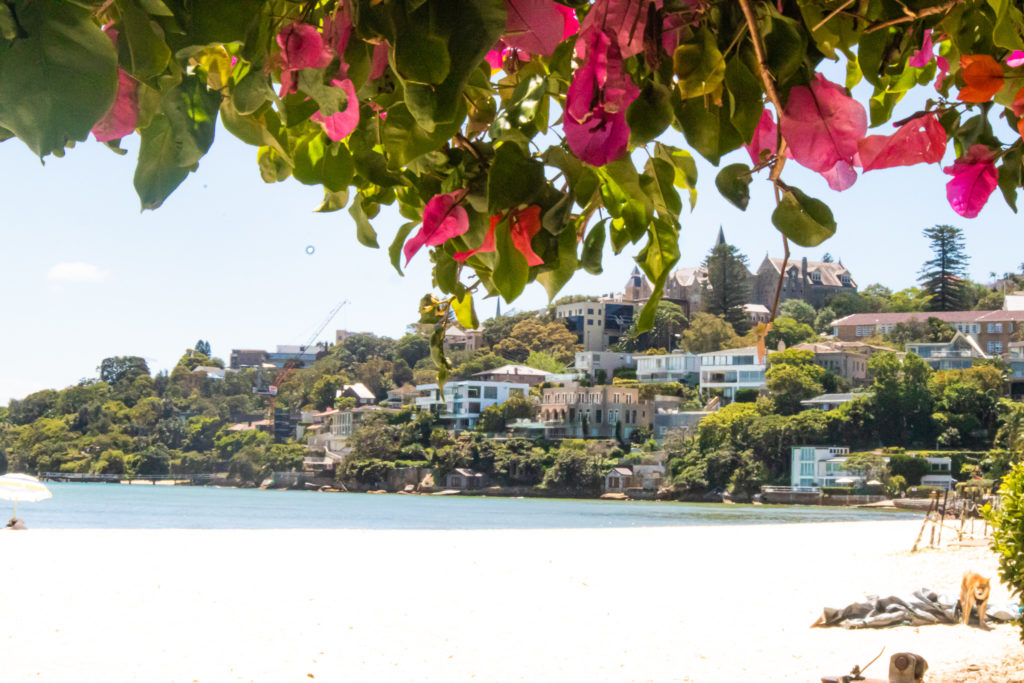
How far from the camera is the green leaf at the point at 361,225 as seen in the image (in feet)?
3.65

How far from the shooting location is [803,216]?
0.59m

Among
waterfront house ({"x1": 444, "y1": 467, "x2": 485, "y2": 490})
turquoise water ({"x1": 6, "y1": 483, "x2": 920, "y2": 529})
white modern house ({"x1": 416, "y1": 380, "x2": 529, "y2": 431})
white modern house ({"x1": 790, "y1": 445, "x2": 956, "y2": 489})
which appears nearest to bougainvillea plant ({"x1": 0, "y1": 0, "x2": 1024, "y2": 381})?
turquoise water ({"x1": 6, "y1": 483, "x2": 920, "y2": 529})

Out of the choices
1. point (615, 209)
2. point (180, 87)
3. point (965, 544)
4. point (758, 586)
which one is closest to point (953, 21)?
point (615, 209)

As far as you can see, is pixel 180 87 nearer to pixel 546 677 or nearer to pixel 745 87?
pixel 745 87

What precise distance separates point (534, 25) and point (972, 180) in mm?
634

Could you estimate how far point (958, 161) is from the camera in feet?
3.32

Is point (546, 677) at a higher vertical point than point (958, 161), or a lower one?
lower

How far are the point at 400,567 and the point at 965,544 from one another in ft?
27.3

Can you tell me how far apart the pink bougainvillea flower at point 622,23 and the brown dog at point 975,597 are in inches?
251

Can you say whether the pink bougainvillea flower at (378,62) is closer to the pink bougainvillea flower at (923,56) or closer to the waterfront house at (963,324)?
the pink bougainvillea flower at (923,56)

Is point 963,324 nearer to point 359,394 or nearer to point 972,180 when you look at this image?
point 359,394

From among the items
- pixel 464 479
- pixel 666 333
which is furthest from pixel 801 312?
pixel 464 479

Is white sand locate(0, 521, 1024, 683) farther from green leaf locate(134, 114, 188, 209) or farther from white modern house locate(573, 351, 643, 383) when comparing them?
white modern house locate(573, 351, 643, 383)

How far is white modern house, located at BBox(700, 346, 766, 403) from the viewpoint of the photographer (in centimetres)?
6632
